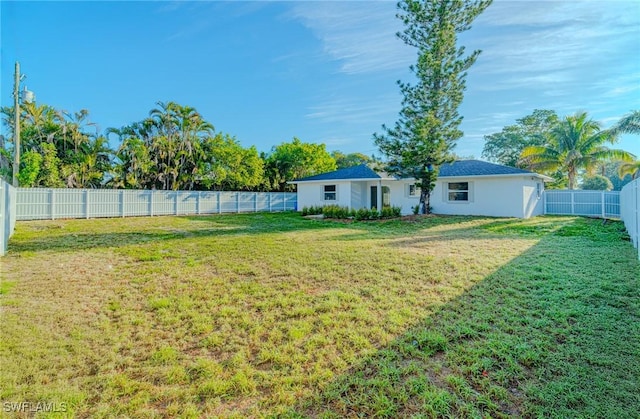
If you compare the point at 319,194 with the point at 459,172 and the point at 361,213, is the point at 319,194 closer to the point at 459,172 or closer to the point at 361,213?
the point at 361,213

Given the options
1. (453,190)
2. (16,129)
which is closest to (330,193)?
(453,190)

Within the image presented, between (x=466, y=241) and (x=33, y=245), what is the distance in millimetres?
12002

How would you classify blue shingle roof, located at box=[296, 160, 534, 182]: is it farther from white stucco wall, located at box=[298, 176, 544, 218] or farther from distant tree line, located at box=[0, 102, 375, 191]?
distant tree line, located at box=[0, 102, 375, 191]

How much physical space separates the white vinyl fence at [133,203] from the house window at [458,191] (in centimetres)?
1211

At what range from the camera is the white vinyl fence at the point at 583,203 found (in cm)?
1717

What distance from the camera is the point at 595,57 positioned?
10961 millimetres

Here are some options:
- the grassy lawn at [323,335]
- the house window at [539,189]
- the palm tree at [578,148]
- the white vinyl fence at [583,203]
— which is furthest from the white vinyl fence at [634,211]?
the palm tree at [578,148]

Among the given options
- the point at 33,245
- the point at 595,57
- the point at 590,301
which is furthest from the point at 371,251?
the point at 595,57

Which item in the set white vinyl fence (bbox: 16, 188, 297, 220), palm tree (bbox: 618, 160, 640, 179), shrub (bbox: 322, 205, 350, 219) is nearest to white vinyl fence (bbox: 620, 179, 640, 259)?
shrub (bbox: 322, 205, 350, 219)

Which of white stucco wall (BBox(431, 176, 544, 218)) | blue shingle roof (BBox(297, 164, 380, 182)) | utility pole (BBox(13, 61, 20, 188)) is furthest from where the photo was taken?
blue shingle roof (BBox(297, 164, 380, 182))

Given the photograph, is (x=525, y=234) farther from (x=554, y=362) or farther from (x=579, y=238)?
(x=554, y=362)

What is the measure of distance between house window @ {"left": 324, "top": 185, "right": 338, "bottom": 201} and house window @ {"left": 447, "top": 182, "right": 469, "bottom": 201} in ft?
22.2

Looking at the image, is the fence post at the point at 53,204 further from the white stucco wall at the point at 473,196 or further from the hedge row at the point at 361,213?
the white stucco wall at the point at 473,196

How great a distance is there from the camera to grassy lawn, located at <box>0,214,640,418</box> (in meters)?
2.54
